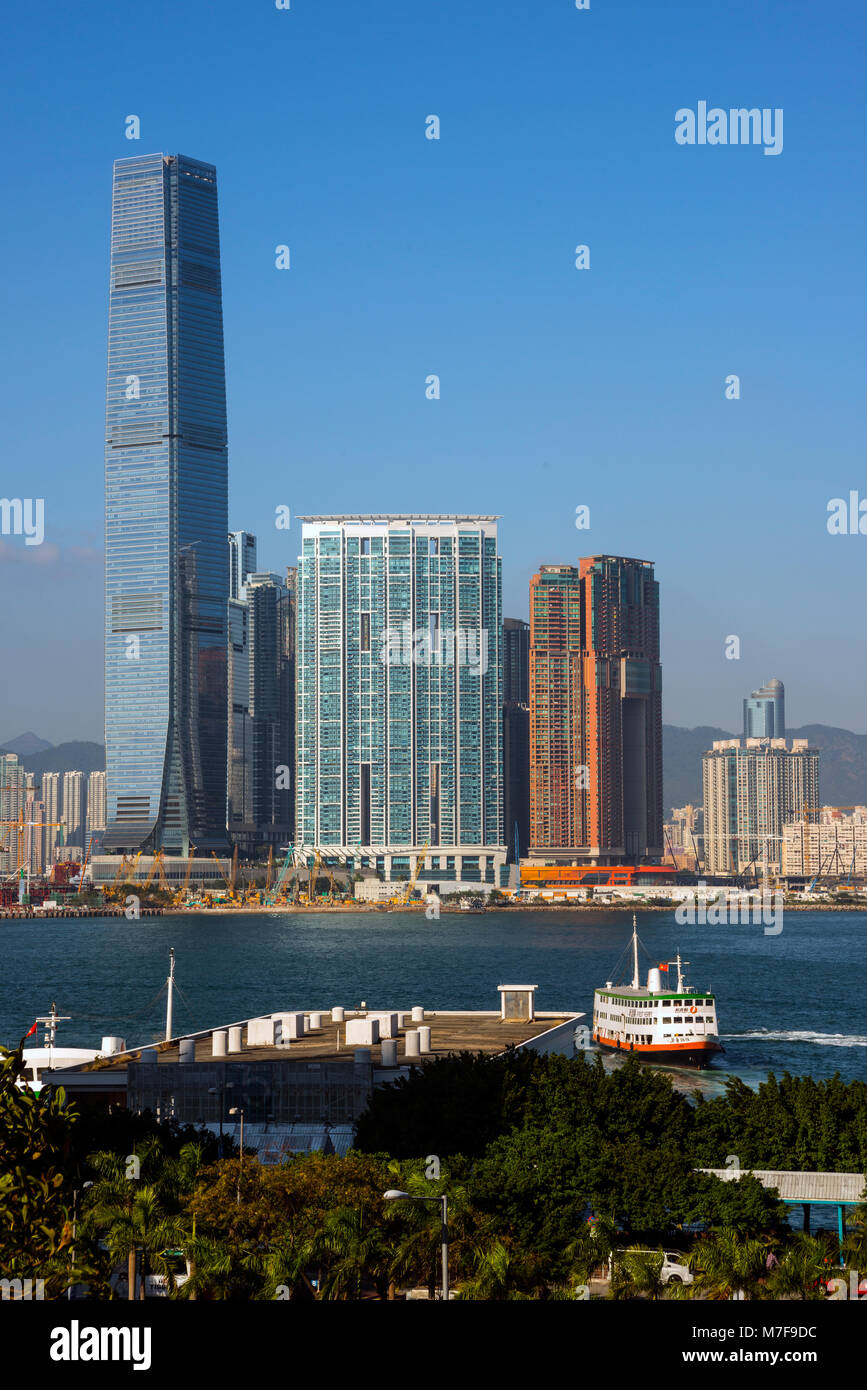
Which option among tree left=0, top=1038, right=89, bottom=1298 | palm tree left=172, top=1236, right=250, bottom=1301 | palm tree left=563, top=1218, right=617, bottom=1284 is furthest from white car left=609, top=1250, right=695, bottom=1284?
tree left=0, top=1038, right=89, bottom=1298

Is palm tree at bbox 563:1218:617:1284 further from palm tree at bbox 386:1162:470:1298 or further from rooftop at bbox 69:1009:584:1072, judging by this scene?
rooftop at bbox 69:1009:584:1072

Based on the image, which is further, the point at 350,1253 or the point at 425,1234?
the point at 425,1234

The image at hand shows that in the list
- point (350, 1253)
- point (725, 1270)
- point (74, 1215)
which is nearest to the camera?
point (725, 1270)

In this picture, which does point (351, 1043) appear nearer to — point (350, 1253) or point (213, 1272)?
point (350, 1253)

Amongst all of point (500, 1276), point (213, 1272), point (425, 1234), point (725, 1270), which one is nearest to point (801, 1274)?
point (725, 1270)

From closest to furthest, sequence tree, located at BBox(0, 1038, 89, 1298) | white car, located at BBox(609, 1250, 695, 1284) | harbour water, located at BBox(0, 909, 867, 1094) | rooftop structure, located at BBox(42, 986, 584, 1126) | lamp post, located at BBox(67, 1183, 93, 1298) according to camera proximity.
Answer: tree, located at BBox(0, 1038, 89, 1298) → lamp post, located at BBox(67, 1183, 93, 1298) → white car, located at BBox(609, 1250, 695, 1284) → rooftop structure, located at BBox(42, 986, 584, 1126) → harbour water, located at BBox(0, 909, 867, 1094)

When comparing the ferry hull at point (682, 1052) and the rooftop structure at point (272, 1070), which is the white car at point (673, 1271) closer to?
the rooftop structure at point (272, 1070)
